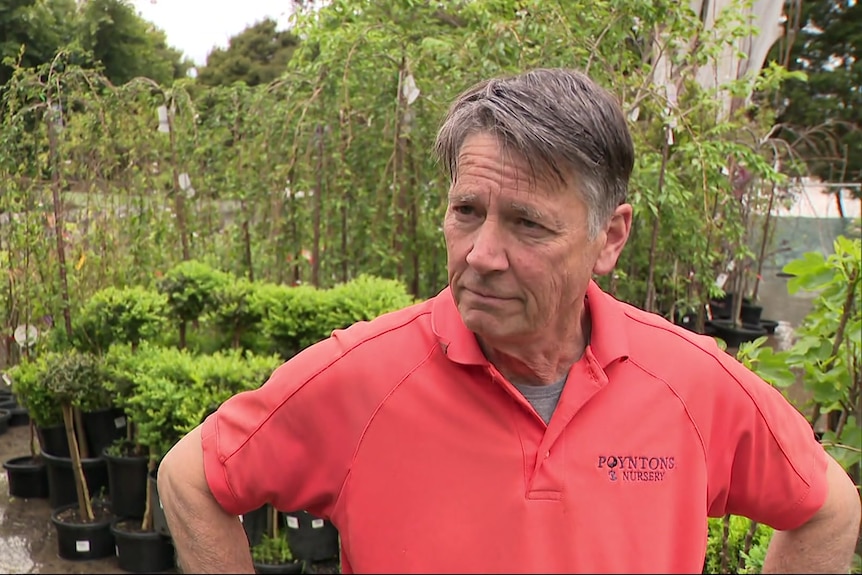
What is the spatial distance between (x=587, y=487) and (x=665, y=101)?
2969 mm

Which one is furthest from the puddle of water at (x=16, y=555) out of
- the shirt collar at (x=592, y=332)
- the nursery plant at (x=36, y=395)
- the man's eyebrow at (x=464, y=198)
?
the man's eyebrow at (x=464, y=198)

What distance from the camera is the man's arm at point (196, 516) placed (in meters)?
1.21

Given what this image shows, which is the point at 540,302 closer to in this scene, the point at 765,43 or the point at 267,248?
the point at 267,248

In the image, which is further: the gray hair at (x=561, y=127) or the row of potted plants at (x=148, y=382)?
the row of potted plants at (x=148, y=382)

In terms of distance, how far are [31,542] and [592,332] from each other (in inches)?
136

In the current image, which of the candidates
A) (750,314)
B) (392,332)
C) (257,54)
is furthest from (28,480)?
(257,54)

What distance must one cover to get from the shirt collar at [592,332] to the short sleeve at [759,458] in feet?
0.57

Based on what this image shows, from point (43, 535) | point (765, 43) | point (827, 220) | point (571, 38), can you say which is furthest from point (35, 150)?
point (827, 220)

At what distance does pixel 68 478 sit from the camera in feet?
12.9

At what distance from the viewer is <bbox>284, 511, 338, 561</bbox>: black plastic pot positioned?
10.7ft

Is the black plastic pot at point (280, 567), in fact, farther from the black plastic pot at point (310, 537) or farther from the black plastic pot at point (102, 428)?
the black plastic pot at point (102, 428)

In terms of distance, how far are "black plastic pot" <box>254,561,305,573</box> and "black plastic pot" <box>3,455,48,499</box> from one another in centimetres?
164

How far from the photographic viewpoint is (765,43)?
857 cm

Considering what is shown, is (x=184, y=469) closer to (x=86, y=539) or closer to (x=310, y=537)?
(x=310, y=537)
